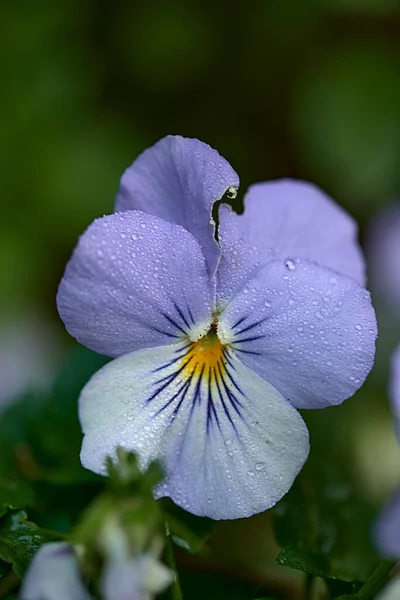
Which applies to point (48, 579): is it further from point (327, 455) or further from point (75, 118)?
point (75, 118)

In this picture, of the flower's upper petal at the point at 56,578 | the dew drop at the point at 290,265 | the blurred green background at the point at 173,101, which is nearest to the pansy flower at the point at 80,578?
the flower's upper petal at the point at 56,578

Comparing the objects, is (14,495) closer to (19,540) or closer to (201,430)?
Answer: (19,540)

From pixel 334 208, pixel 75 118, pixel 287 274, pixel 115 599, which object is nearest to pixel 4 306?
pixel 75 118

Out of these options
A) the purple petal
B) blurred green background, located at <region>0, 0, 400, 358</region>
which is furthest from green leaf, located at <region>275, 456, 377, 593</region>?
blurred green background, located at <region>0, 0, 400, 358</region>

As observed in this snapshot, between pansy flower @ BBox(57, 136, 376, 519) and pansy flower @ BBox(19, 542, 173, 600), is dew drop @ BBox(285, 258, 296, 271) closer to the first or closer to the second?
pansy flower @ BBox(57, 136, 376, 519)

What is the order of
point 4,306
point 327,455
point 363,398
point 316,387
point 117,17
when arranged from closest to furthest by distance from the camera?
point 316,387
point 327,455
point 363,398
point 4,306
point 117,17

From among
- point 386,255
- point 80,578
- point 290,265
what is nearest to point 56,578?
point 80,578
